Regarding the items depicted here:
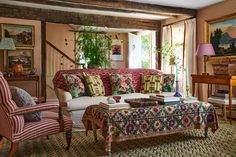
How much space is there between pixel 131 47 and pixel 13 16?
176 inches

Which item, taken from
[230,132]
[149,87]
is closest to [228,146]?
[230,132]

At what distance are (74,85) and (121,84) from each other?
912mm

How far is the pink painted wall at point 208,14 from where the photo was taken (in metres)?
4.82

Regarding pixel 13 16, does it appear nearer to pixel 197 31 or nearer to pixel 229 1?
pixel 197 31

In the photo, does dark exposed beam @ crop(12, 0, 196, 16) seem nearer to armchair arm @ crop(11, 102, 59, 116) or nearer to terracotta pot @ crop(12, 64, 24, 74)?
terracotta pot @ crop(12, 64, 24, 74)

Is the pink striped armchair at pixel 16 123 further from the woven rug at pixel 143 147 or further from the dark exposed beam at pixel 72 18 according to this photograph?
the dark exposed beam at pixel 72 18

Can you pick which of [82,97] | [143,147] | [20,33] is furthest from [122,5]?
[143,147]

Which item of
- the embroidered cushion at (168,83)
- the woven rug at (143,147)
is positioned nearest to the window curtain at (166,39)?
the embroidered cushion at (168,83)

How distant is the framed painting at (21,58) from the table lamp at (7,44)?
1.19ft

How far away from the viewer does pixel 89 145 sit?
9.84 feet

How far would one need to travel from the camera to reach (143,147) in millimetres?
2906

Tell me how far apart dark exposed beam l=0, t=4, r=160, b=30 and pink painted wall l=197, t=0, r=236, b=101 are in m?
1.71

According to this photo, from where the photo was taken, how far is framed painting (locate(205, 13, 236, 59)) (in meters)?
4.69

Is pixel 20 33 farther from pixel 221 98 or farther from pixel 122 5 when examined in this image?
pixel 221 98
